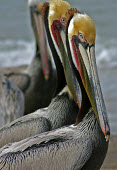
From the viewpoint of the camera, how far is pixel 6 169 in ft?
11.1

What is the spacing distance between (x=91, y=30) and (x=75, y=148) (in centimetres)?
97

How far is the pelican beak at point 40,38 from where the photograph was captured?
6719 mm

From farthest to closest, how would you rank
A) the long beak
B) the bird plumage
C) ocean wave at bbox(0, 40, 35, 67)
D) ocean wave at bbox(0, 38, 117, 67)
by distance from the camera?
ocean wave at bbox(0, 40, 35, 67)
ocean wave at bbox(0, 38, 117, 67)
the long beak
the bird plumage

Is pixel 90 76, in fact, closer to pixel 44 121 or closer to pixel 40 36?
pixel 44 121

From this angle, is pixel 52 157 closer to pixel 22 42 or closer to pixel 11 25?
pixel 22 42

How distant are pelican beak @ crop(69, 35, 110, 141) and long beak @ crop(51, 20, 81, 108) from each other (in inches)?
20.7

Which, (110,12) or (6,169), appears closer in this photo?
(6,169)

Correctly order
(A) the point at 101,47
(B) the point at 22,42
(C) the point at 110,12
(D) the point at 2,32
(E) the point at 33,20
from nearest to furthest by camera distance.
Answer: (E) the point at 33,20 → (A) the point at 101,47 → (B) the point at 22,42 → (D) the point at 2,32 → (C) the point at 110,12

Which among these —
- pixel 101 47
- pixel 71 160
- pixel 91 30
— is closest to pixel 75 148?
pixel 71 160

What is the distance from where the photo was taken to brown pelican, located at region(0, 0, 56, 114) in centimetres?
662

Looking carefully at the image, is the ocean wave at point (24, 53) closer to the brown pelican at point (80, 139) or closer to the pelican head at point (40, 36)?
the pelican head at point (40, 36)

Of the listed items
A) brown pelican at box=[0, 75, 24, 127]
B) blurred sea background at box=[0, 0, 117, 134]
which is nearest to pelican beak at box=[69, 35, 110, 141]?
brown pelican at box=[0, 75, 24, 127]

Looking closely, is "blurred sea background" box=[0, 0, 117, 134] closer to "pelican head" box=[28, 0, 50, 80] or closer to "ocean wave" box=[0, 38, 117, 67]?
"ocean wave" box=[0, 38, 117, 67]

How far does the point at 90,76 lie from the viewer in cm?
348
